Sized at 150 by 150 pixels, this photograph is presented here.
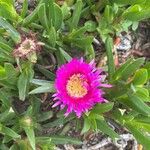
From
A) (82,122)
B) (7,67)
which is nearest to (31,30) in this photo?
(7,67)

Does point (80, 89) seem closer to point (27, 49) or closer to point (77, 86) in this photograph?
point (77, 86)

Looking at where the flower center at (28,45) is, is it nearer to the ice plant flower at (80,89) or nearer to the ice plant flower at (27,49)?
Answer: the ice plant flower at (27,49)

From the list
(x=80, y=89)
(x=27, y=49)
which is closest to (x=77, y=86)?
(x=80, y=89)

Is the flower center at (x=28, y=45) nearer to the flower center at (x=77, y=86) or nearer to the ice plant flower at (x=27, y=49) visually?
the ice plant flower at (x=27, y=49)

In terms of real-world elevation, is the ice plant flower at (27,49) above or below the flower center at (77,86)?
above

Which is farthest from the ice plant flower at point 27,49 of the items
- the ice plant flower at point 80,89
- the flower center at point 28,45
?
the ice plant flower at point 80,89

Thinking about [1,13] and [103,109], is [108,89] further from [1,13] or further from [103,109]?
[1,13]

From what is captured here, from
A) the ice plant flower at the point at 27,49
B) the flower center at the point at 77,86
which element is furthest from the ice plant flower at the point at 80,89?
the ice plant flower at the point at 27,49

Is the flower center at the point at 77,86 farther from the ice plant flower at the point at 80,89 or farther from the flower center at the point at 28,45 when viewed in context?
the flower center at the point at 28,45
